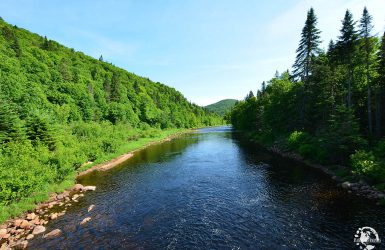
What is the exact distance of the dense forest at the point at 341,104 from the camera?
29047 mm

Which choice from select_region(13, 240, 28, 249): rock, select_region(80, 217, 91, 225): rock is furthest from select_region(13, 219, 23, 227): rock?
select_region(80, 217, 91, 225): rock

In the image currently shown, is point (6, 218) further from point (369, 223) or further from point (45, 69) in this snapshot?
point (45, 69)

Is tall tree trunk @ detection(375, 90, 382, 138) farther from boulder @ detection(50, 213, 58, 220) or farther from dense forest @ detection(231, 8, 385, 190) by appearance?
boulder @ detection(50, 213, 58, 220)

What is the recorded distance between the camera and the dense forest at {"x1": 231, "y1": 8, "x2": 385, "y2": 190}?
29047mm

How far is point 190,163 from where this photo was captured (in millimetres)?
42781

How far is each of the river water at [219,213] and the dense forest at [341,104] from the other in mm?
4620

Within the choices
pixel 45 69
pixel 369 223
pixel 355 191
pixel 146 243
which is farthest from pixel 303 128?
pixel 45 69

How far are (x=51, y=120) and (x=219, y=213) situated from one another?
122 ft

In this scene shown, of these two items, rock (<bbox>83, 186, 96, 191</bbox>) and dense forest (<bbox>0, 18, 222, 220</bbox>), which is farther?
rock (<bbox>83, 186, 96, 191</bbox>)

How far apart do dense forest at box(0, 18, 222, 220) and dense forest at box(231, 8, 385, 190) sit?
3783cm

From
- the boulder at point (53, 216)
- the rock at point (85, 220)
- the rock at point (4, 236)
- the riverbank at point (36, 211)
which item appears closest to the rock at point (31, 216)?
the riverbank at point (36, 211)

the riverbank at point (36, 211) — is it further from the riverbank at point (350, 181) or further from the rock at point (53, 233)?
the riverbank at point (350, 181)

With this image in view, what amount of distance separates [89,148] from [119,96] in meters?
80.3

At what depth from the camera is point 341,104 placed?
40.1 meters
